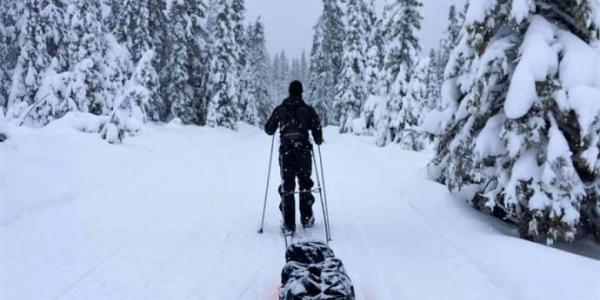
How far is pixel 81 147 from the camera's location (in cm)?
1241

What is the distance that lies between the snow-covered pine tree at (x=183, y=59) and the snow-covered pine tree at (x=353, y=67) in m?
12.7

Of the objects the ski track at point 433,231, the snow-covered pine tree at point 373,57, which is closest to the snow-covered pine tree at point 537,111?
the ski track at point 433,231

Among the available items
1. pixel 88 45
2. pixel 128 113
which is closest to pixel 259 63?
pixel 88 45

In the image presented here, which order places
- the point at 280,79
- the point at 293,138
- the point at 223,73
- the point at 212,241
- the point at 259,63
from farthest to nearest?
the point at 280,79 → the point at 259,63 → the point at 223,73 → the point at 293,138 → the point at 212,241

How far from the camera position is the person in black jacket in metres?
7.64

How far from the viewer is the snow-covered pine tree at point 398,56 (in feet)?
90.9

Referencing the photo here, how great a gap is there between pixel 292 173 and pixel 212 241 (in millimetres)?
1753

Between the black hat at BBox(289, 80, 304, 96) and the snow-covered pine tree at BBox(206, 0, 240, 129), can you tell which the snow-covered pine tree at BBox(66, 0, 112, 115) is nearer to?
the black hat at BBox(289, 80, 304, 96)

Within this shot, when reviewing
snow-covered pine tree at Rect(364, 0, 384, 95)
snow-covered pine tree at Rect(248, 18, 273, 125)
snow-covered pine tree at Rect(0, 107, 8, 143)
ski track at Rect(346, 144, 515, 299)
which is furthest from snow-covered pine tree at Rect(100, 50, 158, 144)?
snow-covered pine tree at Rect(248, 18, 273, 125)

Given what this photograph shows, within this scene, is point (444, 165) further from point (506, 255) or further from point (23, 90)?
point (23, 90)

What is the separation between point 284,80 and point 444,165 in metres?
97.1

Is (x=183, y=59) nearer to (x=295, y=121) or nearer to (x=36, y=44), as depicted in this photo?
(x=36, y=44)

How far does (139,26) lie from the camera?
112ft

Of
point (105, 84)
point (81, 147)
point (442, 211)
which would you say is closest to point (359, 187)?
point (442, 211)
